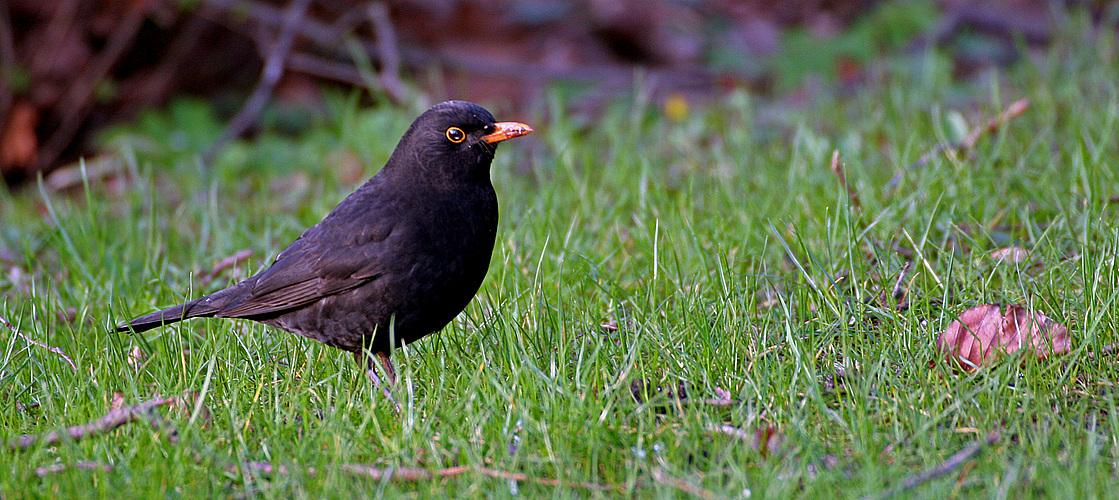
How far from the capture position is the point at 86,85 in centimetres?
730

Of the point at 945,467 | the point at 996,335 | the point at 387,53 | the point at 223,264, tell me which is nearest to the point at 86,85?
the point at 387,53

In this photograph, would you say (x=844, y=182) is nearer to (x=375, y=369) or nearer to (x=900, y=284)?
(x=900, y=284)

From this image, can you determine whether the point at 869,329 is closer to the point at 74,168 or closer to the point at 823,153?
the point at 823,153

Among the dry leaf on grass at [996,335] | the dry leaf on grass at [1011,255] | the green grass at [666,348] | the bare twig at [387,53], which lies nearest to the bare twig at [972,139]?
the green grass at [666,348]

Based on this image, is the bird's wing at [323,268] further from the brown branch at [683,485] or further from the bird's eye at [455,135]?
the brown branch at [683,485]

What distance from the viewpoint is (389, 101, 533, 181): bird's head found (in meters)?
3.08

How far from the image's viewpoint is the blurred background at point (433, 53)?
23.2 ft

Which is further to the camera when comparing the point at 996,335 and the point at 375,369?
the point at 375,369

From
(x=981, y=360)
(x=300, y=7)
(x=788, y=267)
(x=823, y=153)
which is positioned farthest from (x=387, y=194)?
(x=300, y=7)

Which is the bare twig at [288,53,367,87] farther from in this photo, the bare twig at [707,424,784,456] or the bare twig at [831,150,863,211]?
the bare twig at [707,424,784,456]

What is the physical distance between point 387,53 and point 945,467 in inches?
220

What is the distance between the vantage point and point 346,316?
2988mm

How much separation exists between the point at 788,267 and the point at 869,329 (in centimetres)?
74

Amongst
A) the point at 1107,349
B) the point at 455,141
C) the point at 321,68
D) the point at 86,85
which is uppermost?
the point at 86,85
